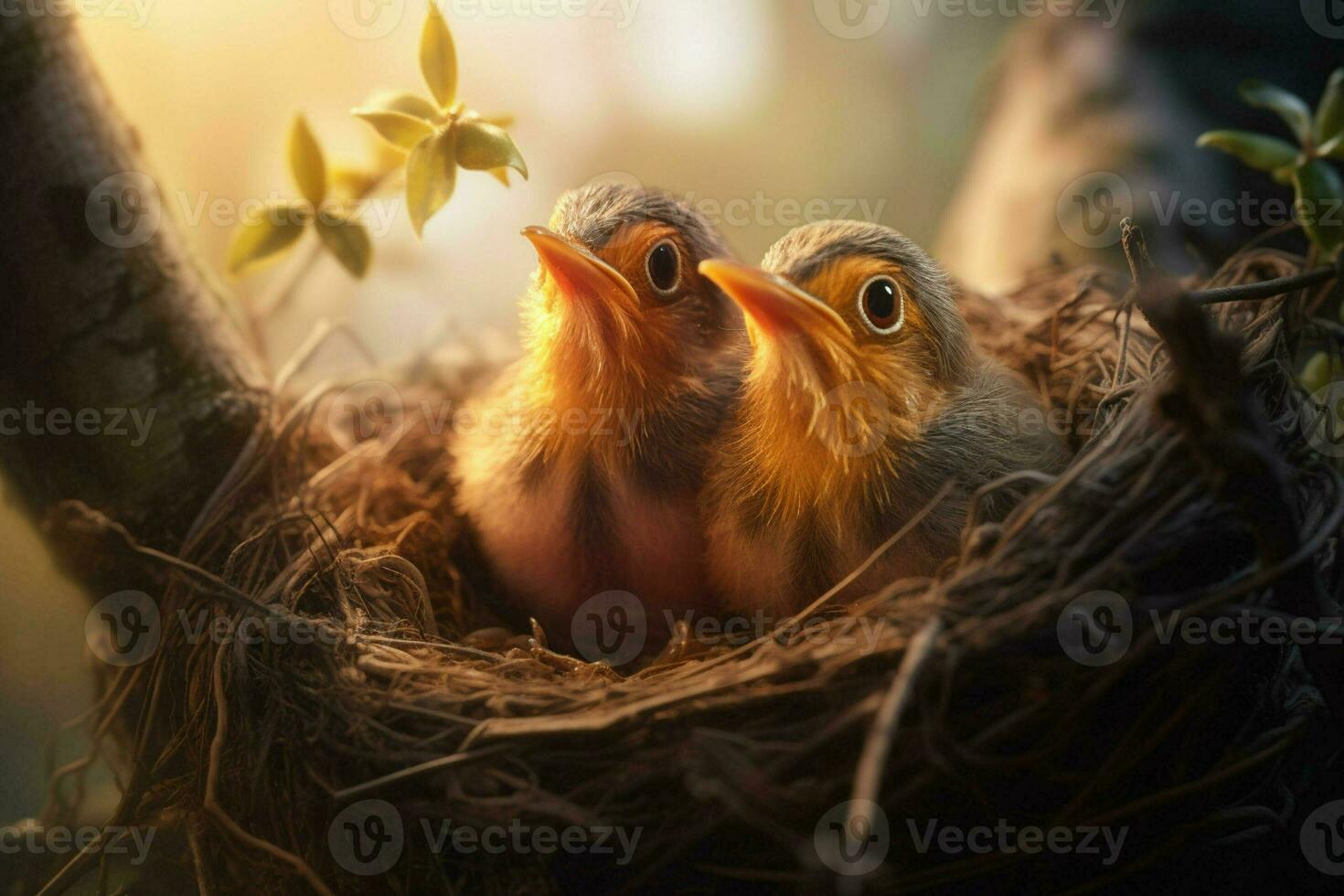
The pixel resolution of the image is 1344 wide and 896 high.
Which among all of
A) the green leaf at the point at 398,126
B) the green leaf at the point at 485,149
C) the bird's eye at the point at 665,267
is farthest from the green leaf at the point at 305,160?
the bird's eye at the point at 665,267

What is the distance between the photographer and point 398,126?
1.52m

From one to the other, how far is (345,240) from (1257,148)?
1866 mm

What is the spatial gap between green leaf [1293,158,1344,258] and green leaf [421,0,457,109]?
62.9 inches

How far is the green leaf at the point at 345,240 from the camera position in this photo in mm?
1819

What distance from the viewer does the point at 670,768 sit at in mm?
1005

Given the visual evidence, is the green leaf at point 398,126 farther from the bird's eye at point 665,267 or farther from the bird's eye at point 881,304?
the bird's eye at point 881,304

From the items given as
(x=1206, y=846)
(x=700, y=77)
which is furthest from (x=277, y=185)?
(x=1206, y=846)

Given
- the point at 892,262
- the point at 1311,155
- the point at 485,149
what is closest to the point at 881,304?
the point at 892,262

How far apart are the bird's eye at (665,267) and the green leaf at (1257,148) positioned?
1.10 meters

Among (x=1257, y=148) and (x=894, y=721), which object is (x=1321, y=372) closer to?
(x=1257, y=148)

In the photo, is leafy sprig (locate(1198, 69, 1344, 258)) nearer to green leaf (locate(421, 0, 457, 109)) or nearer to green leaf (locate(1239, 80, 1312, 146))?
green leaf (locate(1239, 80, 1312, 146))

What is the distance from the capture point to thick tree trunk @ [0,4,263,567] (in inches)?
57.1

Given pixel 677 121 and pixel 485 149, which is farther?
pixel 677 121

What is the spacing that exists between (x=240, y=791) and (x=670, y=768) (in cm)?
68
